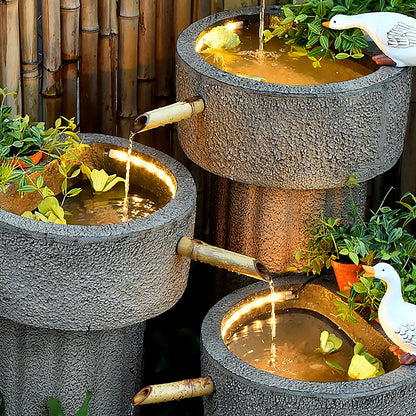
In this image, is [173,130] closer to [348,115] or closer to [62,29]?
[62,29]

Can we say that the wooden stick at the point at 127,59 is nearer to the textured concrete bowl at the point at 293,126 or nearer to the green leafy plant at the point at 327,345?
the textured concrete bowl at the point at 293,126

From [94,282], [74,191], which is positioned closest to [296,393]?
[94,282]

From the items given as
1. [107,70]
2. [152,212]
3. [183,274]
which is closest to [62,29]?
[107,70]

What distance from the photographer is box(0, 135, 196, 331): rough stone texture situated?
2.29 m

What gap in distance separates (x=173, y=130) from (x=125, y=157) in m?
0.55

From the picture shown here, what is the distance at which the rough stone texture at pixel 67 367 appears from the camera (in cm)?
253

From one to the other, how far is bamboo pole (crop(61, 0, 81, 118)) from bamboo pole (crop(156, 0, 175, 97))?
30cm

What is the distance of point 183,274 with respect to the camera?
2521 millimetres

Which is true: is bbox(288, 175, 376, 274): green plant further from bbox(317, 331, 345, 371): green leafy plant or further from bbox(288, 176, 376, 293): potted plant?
bbox(317, 331, 345, 371): green leafy plant

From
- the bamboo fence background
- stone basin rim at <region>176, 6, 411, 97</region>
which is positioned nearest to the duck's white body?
stone basin rim at <region>176, 6, 411, 97</region>

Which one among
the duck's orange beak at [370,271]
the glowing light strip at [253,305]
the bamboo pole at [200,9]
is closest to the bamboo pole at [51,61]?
the bamboo pole at [200,9]

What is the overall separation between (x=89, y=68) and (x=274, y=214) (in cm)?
73

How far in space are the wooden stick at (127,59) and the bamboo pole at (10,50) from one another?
37 cm

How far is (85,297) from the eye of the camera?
2346mm
